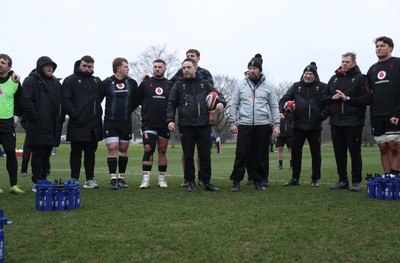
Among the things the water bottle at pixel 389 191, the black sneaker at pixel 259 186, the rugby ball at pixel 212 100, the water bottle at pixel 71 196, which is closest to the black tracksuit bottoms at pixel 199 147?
the rugby ball at pixel 212 100

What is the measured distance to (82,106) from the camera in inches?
318

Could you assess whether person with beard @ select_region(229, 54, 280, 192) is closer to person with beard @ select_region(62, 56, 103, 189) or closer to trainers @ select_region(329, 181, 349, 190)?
trainers @ select_region(329, 181, 349, 190)

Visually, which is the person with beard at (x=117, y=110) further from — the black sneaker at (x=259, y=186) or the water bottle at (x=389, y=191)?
the water bottle at (x=389, y=191)

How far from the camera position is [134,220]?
16.1 ft

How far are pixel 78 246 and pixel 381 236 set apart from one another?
2668 millimetres

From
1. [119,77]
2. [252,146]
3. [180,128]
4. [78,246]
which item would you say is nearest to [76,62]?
[119,77]

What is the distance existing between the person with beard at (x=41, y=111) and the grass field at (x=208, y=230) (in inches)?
45.9

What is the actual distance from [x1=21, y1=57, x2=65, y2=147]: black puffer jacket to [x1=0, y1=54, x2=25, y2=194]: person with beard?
0.18 meters

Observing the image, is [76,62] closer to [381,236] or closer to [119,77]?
[119,77]

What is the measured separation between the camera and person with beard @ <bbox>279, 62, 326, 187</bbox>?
858 centimetres

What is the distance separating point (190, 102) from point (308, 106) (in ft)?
7.76

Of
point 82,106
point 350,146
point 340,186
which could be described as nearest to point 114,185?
point 82,106

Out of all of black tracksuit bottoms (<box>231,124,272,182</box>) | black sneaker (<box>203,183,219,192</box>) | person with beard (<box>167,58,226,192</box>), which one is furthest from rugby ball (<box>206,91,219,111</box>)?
black sneaker (<box>203,183,219,192</box>)

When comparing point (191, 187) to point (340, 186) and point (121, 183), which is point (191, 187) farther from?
point (340, 186)
